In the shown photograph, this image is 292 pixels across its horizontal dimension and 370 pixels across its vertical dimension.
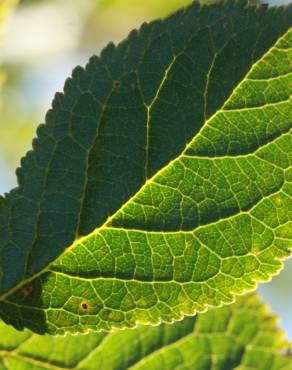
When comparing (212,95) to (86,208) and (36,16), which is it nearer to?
(86,208)

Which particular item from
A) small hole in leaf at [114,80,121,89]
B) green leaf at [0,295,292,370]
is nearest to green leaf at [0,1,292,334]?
small hole in leaf at [114,80,121,89]

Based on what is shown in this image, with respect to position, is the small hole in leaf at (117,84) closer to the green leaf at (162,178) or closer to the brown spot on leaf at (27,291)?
the green leaf at (162,178)

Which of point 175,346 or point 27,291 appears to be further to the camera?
point 175,346

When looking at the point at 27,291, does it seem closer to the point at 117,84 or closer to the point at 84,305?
the point at 84,305

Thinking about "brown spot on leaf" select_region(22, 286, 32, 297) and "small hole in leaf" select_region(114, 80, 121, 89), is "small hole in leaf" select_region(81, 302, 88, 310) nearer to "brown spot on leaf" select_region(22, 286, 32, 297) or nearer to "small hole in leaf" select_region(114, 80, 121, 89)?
"brown spot on leaf" select_region(22, 286, 32, 297)

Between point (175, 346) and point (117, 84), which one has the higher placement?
point (117, 84)

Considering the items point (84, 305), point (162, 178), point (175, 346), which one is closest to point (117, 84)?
point (162, 178)

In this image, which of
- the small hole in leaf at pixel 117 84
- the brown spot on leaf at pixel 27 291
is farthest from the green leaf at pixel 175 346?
the small hole in leaf at pixel 117 84
